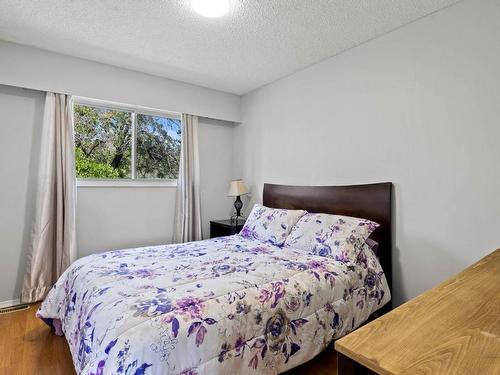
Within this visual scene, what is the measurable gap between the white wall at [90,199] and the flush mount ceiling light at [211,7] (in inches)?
73.1

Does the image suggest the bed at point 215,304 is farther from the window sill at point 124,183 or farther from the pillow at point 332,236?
the window sill at point 124,183

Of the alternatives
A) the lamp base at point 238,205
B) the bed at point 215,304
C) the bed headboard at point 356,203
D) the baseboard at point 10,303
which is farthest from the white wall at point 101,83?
the baseboard at point 10,303

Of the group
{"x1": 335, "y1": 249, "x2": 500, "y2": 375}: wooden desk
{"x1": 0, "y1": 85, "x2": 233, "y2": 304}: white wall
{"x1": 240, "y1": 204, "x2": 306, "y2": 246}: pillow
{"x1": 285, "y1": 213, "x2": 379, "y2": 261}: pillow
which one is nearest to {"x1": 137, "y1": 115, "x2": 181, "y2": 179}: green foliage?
{"x1": 0, "y1": 85, "x2": 233, "y2": 304}: white wall

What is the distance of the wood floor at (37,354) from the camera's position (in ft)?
5.71

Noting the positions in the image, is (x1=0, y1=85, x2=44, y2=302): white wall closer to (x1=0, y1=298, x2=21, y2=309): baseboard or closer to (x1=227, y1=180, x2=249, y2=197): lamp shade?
(x1=0, y1=298, x2=21, y2=309): baseboard

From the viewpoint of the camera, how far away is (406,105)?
88.6 inches

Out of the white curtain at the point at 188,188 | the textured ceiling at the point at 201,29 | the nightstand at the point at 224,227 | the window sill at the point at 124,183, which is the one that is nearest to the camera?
the textured ceiling at the point at 201,29

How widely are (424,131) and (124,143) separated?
10.1ft

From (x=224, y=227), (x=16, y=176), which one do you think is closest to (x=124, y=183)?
(x=16, y=176)

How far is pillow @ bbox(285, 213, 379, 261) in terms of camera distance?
210 centimetres

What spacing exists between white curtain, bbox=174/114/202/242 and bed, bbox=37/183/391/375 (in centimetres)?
115

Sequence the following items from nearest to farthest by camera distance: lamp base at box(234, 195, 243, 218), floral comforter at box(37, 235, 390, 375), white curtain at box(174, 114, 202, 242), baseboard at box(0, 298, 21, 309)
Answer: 1. floral comforter at box(37, 235, 390, 375)
2. baseboard at box(0, 298, 21, 309)
3. white curtain at box(174, 114, 202, 242)
4. lamp base at box(234, 195, 243, 218)

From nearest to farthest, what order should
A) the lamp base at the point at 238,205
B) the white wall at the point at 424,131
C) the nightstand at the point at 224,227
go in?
the white wall at the point at 424,131 < the nightstand at the point at 224,227 < the lamp base at the point at 238,205

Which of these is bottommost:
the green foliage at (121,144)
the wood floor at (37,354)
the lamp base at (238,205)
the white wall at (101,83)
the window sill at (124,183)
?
the wood floor at (37,354)
